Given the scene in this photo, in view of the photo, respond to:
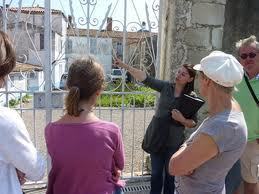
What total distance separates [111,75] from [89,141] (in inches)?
78.7

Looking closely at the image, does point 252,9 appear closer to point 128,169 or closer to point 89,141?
point 128,169

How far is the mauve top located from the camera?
5.99 feet

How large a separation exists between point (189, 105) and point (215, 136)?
1136 mm

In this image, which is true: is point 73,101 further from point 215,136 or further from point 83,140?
point 215,136

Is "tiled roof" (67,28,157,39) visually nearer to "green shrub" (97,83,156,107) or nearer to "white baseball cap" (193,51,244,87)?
"green shrub" (97,83,156,107)

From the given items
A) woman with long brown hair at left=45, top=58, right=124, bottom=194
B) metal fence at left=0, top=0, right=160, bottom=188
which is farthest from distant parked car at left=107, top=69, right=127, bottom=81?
woman with long brown hair at left=45, top=58, right=124, bottom=194

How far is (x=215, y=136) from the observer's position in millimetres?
1775

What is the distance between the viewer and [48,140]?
6.22ft

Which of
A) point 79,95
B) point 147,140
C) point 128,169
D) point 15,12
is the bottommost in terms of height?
point 128,169

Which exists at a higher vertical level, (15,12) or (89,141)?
(15,12)

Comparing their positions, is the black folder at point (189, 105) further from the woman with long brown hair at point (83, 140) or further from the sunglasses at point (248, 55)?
the woman with long brown hair at point (83, 140)

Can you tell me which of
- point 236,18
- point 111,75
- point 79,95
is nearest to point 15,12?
point 111,75

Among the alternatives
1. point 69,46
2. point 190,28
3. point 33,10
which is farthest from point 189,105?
point 33,10

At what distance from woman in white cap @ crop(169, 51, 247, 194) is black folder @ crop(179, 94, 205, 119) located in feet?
3.08
